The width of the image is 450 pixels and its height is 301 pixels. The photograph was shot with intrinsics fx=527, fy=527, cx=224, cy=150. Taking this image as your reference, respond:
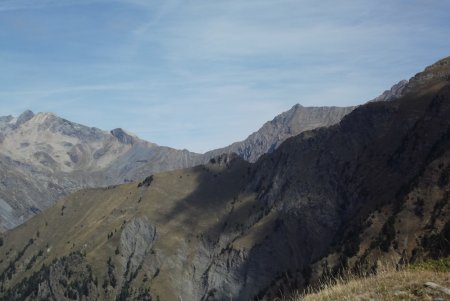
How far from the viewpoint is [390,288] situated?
16.0 m

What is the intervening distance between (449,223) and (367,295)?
199595mm

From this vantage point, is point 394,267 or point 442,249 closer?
point 394,267

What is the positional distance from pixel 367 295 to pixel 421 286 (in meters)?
1.57

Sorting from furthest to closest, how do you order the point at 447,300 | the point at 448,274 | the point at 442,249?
1. the point at 442,249
2. the point at 448,274
3. the point at 447,300

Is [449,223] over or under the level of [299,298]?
under

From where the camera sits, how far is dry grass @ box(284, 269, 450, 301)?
15109mm

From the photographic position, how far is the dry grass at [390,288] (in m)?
15.1

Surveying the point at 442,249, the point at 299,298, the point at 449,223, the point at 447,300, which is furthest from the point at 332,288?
the point at 449,223

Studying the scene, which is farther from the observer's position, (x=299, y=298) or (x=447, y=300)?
(x=299, y=298)

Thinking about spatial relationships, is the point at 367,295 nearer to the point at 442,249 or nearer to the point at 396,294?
the point at 396,294

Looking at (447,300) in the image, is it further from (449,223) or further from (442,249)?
(449,223)

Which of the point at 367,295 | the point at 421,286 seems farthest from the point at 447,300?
the point at 367,295

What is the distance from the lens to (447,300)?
14328 millimetres

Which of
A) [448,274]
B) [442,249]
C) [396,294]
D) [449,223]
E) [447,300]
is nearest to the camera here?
[447,300]
